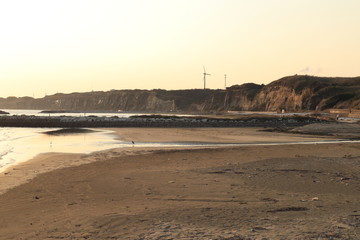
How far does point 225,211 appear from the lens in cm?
933

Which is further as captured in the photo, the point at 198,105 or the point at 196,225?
the point at 198,105

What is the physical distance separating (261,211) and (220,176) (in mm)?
5099

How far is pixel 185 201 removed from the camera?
10531mm

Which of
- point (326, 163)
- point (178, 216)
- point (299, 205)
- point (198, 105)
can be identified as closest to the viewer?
point (178, 216)

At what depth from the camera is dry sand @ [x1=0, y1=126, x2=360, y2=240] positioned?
7.89 meters

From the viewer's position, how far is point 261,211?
9242mm

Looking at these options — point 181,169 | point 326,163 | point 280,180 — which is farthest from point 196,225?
point 326,163

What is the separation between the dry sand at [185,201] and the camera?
7.89 m

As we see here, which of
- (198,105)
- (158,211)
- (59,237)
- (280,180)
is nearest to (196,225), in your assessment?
(158,211)

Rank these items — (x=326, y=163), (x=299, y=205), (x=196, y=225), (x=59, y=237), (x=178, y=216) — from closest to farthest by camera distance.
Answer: (x=59, y=237) < (x=196, y=225) < (x=178, y=216) < (x=299, y=205) < (x=326, y=163)

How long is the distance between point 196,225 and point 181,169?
8.09 m

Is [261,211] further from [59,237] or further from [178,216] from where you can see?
[59,237]

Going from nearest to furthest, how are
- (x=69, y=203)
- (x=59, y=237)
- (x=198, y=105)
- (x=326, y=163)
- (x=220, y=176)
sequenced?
(x=59, y=237), (x=69, y=203), (x=220, y=176), (x=326, y=163), (x=198, y=105)

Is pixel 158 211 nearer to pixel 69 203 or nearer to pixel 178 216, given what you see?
pixel 178 216
